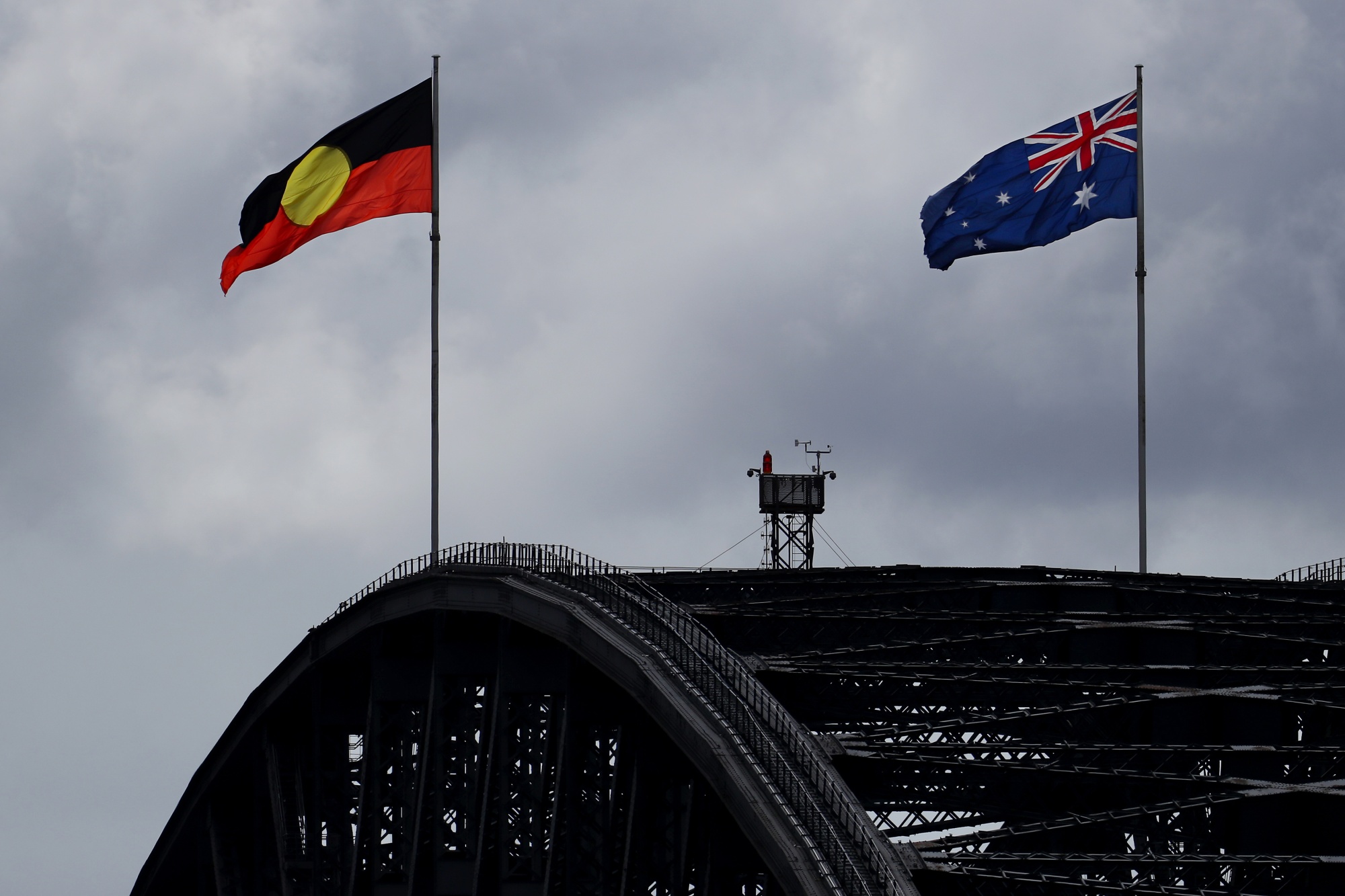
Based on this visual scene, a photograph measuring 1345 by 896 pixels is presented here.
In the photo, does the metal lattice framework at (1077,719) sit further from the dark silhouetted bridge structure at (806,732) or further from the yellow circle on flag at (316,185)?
the yellow circle on flag at (316,185)

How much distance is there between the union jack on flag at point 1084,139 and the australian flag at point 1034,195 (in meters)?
0.01

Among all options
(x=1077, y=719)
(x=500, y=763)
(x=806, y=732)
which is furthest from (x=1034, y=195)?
(x=806, y=732)

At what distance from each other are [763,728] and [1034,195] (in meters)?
19.1

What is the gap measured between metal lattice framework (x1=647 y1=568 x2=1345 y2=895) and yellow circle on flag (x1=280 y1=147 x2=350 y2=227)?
10.6m

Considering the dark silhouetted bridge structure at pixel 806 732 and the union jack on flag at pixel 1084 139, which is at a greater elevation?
the union jack on flag at pixel 1084 139

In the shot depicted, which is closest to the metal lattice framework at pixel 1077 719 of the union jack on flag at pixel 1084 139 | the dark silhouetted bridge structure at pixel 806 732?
the dark silhouetted bridge structure at pixel 806 732

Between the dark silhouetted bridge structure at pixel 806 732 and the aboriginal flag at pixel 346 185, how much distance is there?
7269mm

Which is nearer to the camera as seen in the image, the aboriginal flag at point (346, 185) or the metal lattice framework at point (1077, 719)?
the metal lattice framework at point (1077, 719)

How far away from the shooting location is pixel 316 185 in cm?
4812

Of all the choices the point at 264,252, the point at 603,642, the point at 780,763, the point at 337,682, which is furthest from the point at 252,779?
the point at 780,763

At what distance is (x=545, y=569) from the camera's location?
43.5 meters

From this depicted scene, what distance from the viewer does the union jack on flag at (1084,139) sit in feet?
157

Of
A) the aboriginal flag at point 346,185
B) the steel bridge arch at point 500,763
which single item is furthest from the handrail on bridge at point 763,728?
the aboriginal flag at point 346,185

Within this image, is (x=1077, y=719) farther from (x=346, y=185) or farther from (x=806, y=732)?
(x=346, y=185)
